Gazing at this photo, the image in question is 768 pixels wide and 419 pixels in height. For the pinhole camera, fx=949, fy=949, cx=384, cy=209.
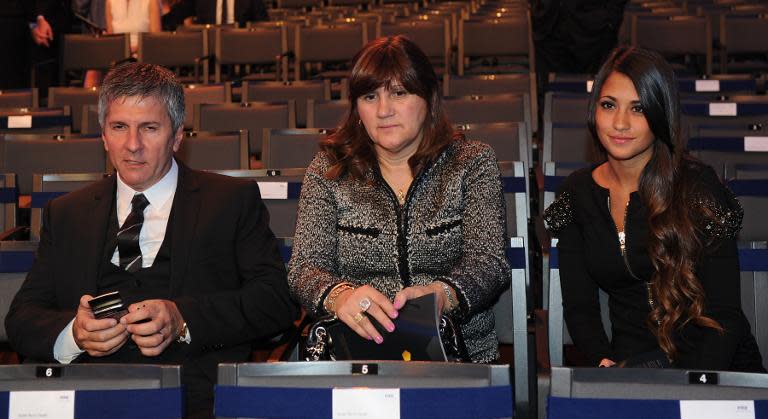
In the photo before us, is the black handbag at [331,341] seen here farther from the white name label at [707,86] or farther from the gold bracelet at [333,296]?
the white name label at [707,86]

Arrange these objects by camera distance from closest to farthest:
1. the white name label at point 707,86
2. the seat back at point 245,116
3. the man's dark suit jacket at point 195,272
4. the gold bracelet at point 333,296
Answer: the gold bracelet at point 333,296, the man's dark suit jacket at point 195,272, the seat back at point 245,116, the white name label at point 707,86

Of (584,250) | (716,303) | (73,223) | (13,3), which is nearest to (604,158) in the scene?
(584,250)

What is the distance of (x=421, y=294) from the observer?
231 centimetres

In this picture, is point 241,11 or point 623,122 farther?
point 241,11

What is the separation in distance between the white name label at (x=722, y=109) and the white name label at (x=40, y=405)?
170 inches

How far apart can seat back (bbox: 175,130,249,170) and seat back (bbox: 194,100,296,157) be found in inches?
38.4

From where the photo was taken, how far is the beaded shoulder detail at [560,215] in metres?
2.64

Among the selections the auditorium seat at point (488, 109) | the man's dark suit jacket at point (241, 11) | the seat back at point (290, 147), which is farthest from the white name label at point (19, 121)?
the man's dark suit jacket at point (241, 11)

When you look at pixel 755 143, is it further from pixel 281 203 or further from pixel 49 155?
pixel 49 155

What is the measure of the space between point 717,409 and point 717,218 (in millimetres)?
930

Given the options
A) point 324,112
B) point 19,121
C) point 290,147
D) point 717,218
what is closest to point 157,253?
point 717,218

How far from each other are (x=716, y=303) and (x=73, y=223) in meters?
1.74

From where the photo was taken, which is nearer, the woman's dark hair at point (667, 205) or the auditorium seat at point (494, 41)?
the woman's dark hair at point (667, 205)

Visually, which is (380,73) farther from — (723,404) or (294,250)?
(723,404)
